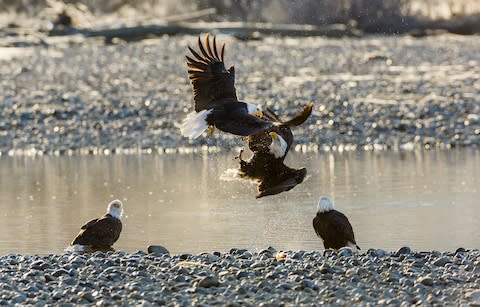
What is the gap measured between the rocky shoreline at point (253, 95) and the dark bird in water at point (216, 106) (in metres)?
6.25

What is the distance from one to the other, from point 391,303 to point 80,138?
11.6m

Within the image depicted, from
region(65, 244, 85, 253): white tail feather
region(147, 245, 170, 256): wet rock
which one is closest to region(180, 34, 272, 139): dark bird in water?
region(147, 245, 170, 256): wet rock

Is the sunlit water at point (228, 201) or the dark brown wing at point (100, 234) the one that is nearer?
the dark brown wing at point (100, 234)

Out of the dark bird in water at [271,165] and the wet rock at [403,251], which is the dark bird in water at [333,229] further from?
the wet rock at [403,251]

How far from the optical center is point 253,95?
21.5m

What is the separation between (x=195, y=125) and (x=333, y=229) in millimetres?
1384

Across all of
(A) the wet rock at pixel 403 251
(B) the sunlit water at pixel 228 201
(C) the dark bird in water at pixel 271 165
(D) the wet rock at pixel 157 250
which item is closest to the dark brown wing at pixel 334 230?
(B) the sunlit water at pixel 228 201

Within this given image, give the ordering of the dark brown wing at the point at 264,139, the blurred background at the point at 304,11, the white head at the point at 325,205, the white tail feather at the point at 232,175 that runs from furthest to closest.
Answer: the blurred background at the point at 304,11 → the white head at the point at 325,205 → the white tail feather at the point at 232,175 → the dark brown wing at the point at 264,139

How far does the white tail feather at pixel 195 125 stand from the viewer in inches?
404

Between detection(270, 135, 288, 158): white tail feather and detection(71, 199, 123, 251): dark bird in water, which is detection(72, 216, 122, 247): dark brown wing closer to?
detection(71, 199, 123, 251): dark bird in water

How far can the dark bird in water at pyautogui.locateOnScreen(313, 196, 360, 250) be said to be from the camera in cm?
1042

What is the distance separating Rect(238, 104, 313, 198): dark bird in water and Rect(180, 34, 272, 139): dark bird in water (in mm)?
177

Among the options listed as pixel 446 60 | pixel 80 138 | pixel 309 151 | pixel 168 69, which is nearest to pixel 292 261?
pixel 309 151

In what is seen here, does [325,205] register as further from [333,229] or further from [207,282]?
[207,282]
